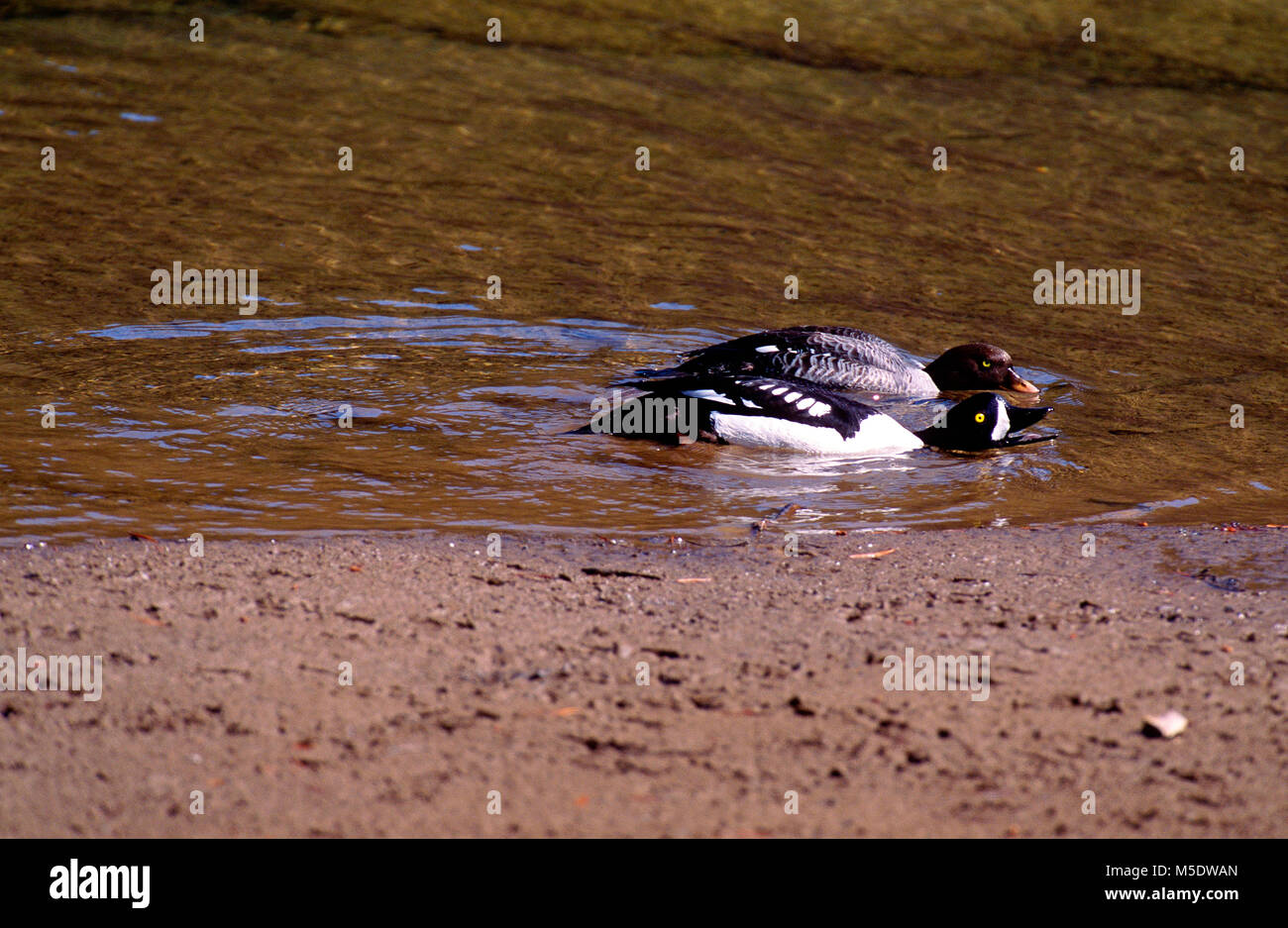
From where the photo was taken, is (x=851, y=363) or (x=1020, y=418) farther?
(x=851, y=363)

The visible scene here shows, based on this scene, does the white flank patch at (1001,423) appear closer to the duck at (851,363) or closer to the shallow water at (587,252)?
the shallow water at (587,252)

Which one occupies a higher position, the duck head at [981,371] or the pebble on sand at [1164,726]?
the duck head at [981,371]

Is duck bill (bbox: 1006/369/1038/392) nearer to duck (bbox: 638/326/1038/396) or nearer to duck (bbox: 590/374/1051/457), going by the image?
duck (bbox: 638/326/1038/396)

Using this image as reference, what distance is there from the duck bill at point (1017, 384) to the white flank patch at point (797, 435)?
1530 millimetres

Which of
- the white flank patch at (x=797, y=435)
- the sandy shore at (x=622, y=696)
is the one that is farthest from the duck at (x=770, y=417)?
the sandy shore at (x=622, y=696)

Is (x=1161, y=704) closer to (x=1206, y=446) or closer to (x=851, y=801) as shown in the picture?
(x=851, y=801)

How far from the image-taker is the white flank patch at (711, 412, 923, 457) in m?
8.01

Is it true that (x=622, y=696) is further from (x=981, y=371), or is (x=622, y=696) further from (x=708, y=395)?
(x=981, y=371)

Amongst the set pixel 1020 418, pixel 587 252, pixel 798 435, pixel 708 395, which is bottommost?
pixel 798 435

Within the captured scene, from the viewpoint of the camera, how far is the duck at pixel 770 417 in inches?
311

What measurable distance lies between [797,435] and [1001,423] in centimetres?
128

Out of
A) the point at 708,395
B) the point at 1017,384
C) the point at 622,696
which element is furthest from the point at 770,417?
the point at 622,696

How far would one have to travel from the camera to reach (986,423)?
26.6 ft

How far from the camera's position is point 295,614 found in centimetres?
494
